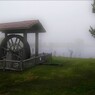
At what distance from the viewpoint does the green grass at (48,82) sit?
13.0m

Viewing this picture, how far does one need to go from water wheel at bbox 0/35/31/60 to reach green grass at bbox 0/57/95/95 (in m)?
3.43

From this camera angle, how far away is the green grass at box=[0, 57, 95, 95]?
13.0 metres

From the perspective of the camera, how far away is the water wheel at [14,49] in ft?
71.8

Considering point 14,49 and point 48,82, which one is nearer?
point 48,82

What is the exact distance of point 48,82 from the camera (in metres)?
15.3

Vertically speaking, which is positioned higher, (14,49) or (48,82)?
(14,49)

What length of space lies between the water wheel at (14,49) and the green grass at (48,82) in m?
3.43

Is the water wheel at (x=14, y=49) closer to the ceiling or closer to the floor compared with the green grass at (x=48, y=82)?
closer to the ceiling

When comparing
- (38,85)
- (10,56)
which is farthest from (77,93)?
(10,56)

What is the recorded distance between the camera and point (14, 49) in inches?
902

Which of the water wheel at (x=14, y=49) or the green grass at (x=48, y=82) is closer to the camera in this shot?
the green grass at (x=48, y=82)

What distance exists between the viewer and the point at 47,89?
13.4 metres

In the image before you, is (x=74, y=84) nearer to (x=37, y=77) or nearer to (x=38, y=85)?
(x=38, y=85)

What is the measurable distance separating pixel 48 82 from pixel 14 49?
8.99 meters
